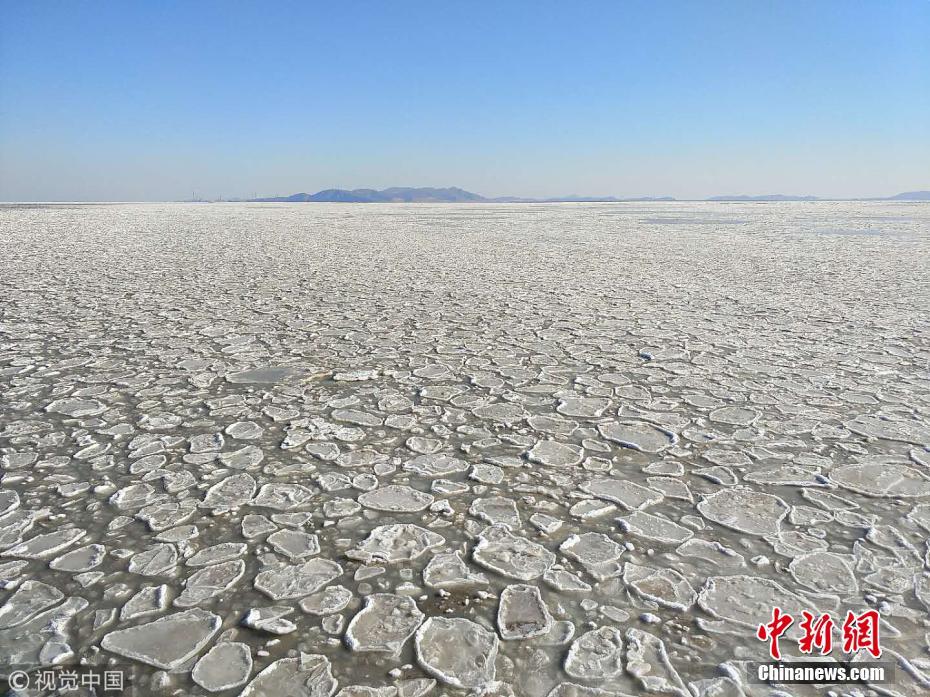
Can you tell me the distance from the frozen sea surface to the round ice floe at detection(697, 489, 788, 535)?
0.01m

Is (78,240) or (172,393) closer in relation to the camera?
(172,393)

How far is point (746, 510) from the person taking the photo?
2.36 m

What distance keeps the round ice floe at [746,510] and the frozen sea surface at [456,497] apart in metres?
0.01

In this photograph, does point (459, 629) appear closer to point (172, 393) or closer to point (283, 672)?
point (283, 672)

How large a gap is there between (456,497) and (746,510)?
3.75 feet

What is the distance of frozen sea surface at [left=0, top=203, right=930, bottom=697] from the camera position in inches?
65.2

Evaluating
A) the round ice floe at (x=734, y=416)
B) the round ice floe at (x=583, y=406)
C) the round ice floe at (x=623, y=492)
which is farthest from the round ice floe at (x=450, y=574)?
the round ice floe at (x=734, y=416)

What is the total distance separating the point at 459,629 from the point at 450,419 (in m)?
1.63

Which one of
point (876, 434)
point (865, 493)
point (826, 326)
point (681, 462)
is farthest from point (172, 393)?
point (826, 326)

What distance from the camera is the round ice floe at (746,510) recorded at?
2254 millimetres

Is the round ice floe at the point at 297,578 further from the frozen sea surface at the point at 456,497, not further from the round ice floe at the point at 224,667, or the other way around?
the round ice floe at the point at 224,667

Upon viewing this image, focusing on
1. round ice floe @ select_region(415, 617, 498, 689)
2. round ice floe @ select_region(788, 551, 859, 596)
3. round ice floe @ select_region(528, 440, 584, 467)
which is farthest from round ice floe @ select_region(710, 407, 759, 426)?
round ice floe @ select_region(415, 617, 498, 689)

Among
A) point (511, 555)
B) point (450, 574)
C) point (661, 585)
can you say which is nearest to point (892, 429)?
point (661, 585)

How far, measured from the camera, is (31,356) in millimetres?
4402
